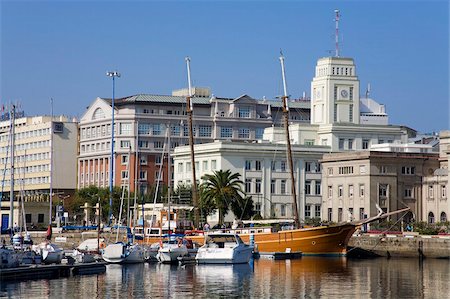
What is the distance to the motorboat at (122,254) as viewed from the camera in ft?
333

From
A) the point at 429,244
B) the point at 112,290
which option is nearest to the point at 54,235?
the point at 429,244

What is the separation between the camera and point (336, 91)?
611 ft

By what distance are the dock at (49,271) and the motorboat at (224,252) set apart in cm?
1015

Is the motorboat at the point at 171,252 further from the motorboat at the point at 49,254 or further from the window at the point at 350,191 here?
the window at the point at 350,191

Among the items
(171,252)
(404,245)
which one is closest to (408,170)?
(404,245)

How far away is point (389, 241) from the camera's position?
402 ft

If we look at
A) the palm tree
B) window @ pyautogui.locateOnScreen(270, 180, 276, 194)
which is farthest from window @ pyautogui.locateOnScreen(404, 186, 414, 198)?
window @ pyautogui.locateOnScreen(270, 180, 276, 194)

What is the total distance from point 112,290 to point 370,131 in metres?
115

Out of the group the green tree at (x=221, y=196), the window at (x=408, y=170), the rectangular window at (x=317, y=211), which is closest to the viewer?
the green tree at (x=221, y=196)

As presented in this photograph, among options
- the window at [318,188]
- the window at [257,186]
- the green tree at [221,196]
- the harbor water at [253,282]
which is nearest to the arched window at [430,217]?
the green tree at [221,196]

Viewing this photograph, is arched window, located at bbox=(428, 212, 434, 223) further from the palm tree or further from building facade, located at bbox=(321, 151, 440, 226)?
the palm tree

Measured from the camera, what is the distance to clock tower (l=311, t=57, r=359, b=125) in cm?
18588

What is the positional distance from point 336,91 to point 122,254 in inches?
3536

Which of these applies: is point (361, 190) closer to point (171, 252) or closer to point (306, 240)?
point (306, 240)
